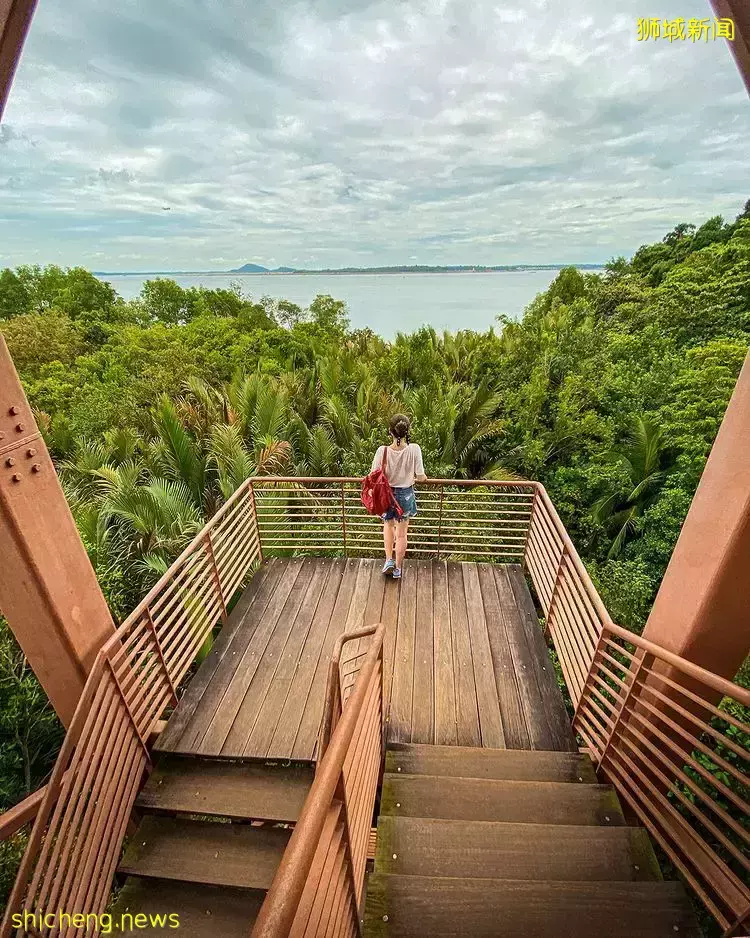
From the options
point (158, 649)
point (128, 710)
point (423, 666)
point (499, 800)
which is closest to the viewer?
point (499, 800)

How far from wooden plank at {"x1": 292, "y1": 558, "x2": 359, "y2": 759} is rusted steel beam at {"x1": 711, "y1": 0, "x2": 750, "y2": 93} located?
159 inches

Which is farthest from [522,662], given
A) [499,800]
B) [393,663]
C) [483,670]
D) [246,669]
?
[246,669]

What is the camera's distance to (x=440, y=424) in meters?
8.12

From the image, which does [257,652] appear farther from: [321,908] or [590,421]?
[590,421]

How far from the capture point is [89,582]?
2703 millimetres

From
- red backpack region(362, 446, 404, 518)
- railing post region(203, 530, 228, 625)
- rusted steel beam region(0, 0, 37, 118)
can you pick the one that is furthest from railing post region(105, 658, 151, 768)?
rusted steel beam region(0, 0, 37, 118)

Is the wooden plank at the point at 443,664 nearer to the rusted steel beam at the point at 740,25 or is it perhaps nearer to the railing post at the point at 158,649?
the railing post at the point at 158,649

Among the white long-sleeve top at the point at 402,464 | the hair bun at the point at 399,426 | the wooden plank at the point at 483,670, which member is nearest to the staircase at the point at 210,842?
the wooden plank at the point at 483,670

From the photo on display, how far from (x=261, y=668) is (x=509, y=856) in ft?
7.87

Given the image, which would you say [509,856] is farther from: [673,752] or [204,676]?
[204,676]

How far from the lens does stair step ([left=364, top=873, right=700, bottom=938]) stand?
173 centimetres

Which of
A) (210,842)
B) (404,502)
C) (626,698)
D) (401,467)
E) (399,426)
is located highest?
(399,426)

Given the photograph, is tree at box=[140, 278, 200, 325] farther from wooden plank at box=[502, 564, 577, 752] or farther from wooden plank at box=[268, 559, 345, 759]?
wooden plank at box=[502, 564, 577, 752]

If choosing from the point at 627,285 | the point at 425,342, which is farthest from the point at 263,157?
the point at 627,285
